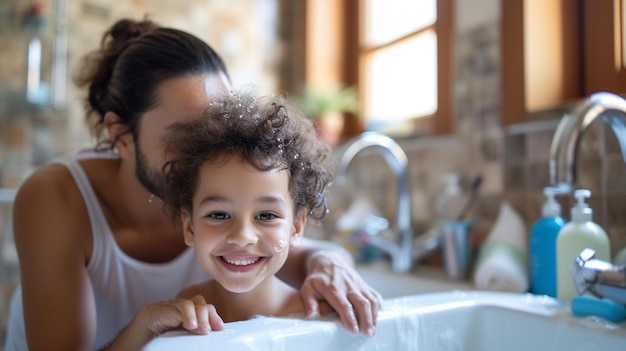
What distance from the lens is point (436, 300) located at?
84 centimetres

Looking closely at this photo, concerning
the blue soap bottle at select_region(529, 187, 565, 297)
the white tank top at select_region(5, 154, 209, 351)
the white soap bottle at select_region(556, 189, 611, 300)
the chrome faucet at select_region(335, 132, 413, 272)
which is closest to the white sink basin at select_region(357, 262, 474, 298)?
the chrome faucet at select_region(335, 132, 413, 272)

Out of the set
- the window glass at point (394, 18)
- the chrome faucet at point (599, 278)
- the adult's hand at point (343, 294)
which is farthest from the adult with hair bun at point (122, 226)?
the window glass at point (394, 18)

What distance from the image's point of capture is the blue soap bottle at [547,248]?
40.5 inches

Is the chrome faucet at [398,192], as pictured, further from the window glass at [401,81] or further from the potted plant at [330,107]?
the potted plant at [330,107]

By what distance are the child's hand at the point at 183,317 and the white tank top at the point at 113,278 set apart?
0.37 metres

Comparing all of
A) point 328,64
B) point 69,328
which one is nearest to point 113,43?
point 69,328

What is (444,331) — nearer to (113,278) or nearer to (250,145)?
(250,145)

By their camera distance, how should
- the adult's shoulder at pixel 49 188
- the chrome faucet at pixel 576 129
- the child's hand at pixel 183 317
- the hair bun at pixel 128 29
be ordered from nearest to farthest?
the child's hand at pixel 183 317 → the chrome faucet at pixel 576 129 → the adult's shoulder at pixel 49 188 → the hair bun at pixel 128 29

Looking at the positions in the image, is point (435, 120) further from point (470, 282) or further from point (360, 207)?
point (470, 282)

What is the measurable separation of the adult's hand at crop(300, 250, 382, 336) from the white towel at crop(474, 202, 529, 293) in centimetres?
40

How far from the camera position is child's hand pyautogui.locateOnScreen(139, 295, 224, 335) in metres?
0.63

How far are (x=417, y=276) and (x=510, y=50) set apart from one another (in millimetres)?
621

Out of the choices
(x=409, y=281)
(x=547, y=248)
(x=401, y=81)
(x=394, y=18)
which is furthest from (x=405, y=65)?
(x=547, y=248)

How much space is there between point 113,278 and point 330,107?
1171 mm
